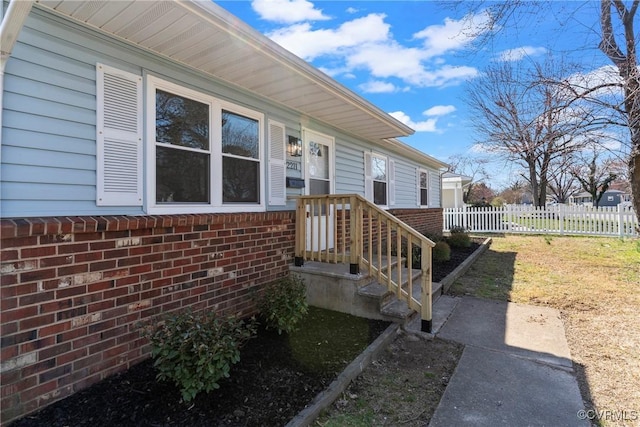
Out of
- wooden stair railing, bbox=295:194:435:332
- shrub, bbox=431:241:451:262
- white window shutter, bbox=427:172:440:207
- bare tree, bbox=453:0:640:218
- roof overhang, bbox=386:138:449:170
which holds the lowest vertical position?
shrub, bbox=431:241:451:262

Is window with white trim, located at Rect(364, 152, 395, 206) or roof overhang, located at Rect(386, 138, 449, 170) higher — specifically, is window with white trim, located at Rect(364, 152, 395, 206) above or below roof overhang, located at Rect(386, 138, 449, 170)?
below

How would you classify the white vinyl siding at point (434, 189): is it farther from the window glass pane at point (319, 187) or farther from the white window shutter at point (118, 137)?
the white window shutter at point (118, 137)

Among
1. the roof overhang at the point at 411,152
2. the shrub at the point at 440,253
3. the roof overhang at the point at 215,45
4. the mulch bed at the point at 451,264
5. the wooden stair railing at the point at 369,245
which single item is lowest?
the mulch bed at the point at 451,264

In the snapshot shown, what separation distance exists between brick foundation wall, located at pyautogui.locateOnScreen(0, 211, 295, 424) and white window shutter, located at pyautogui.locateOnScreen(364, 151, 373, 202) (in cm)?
422

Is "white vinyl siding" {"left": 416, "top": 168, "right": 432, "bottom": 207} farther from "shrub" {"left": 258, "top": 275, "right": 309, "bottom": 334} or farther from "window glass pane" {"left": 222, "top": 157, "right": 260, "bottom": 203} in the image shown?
"shrub" {"left": 258, "top": 275, "right": 309, "bottom": 334}

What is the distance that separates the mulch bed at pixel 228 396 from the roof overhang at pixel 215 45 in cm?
300

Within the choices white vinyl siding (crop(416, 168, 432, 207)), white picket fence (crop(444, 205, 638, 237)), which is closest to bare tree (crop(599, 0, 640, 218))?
white vinyl siding (crop(416, 168, 432, 207))

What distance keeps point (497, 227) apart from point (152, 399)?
15.9 metres

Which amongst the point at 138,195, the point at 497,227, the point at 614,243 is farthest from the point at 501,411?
the point at 497,227

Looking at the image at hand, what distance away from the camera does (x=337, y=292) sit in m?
4.35

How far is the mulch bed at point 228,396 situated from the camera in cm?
220

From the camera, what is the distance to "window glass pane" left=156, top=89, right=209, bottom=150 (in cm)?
332

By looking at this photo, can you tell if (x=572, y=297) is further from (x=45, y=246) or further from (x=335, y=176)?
(x=45, y=246)

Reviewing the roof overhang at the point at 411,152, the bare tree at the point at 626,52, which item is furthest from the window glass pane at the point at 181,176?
the bare tree at the point at 626,52
